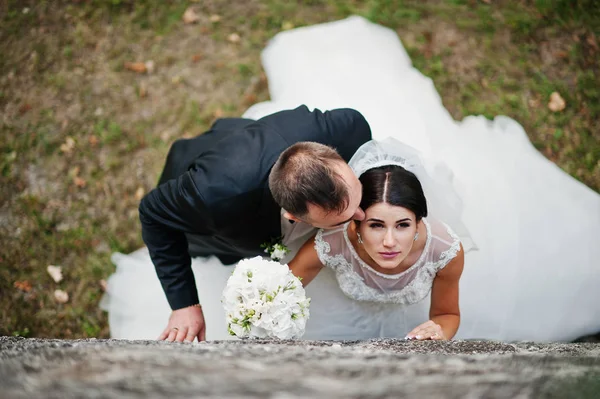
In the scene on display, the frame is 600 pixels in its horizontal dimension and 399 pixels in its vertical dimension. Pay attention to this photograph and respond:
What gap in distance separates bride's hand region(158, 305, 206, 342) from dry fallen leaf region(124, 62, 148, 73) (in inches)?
117

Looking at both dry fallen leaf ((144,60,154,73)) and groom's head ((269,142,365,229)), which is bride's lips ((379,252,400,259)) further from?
dry fallen leaf ((144,60,154,73))

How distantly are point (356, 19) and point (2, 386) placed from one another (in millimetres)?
4056

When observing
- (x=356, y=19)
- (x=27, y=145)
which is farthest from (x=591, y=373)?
(x=27, y=145)

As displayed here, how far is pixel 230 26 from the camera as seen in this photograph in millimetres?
5172

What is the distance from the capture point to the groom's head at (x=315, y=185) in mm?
2240

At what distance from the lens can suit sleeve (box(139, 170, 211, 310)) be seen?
8.71 ft

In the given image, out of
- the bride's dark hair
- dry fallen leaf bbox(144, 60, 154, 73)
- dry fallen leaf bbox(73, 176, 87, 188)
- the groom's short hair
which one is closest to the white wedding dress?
the bride's dark hair

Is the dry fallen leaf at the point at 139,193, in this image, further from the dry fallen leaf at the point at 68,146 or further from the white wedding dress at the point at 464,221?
the dry fallen leaf at the point at 68,146

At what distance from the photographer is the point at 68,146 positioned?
4.88 meters

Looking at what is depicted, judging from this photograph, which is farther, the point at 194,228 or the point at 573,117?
the point at 573,117

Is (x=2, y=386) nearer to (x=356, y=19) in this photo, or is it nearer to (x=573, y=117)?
(x=356, y=19)

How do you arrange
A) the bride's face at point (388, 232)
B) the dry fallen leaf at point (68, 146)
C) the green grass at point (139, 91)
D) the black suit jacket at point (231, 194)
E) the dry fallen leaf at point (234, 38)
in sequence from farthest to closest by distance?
the dry fallen leaf at point (234, 38)
the dry fallen leaf at point (68, 146)
the green grass at point (139, 91)
the black suit jacket at point (231, 194)
the bride's face at point (388, 232)

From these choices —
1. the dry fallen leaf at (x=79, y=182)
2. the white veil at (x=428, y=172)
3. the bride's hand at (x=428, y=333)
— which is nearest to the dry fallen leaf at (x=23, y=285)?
the dry fallen leaf at (x=79, y=182)

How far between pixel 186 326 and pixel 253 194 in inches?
43.2
